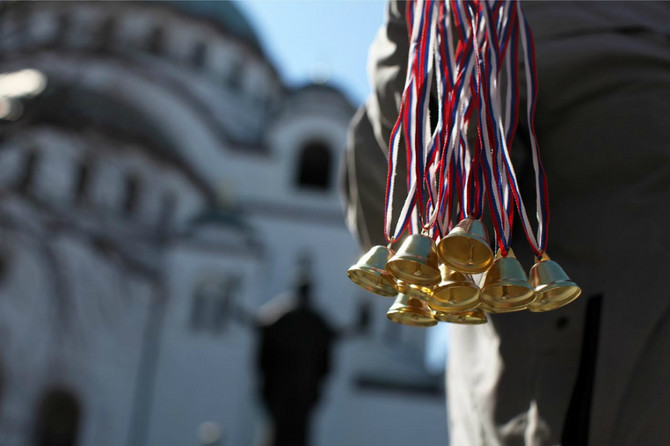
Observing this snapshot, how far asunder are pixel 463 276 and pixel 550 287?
210mm

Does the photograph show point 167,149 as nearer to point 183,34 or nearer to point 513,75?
point 183,34

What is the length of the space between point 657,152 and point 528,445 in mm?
734

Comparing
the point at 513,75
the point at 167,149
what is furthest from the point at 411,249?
the point at 167,149

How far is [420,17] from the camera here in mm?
2111

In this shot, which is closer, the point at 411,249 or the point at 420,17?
the point at 411,249

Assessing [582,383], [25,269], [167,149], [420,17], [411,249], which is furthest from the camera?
[167,149]

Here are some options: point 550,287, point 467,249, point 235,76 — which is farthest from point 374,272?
point 235,76

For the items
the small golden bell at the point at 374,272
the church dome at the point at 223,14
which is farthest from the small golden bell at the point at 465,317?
the church dome at the point at 223,14

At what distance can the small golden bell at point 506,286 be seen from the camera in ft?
5.85

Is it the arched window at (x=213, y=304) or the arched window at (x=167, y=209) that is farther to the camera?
the arched window at (x=167, y=209)

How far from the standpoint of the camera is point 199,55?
2686 centimetres

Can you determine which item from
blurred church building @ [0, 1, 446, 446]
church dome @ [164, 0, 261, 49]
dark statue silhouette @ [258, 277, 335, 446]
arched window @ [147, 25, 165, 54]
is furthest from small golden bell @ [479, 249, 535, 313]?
church dome @ [164, 0, 261, 49]

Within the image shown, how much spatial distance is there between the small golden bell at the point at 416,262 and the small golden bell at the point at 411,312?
8.8 inches

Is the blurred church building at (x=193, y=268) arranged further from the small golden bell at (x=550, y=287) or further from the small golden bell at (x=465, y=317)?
the small golden bell at (x=550, y=287)
